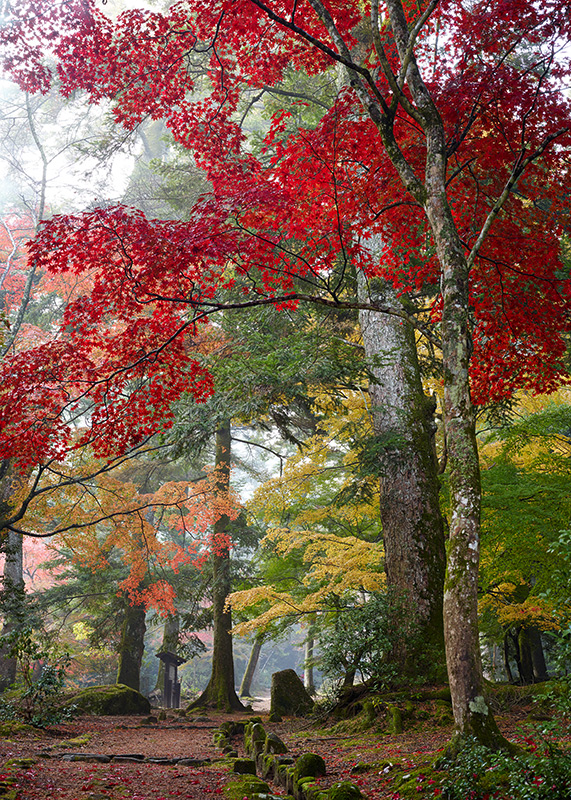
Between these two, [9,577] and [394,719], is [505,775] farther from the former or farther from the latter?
[9,577]

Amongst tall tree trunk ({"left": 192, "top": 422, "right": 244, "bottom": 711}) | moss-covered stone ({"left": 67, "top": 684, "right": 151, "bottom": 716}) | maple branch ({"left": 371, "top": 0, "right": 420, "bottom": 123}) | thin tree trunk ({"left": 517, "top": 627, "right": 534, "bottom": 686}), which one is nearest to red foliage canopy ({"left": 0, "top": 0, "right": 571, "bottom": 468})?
maple branch ({"left": 371, "top": 0, "right": 420, "bottom": 123})

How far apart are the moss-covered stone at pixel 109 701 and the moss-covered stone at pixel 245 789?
10245mm

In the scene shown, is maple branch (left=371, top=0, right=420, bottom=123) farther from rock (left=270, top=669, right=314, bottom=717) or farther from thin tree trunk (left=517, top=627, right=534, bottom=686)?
thin tree trunk (left=517, top=627, right=534, bottom=686)

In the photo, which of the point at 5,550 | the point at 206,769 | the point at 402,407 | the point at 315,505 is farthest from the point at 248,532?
the point at 206,769

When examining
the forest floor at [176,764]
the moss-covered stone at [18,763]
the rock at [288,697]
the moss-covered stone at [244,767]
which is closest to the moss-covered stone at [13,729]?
the forest floor at [176,764]

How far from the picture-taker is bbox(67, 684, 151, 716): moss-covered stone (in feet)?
41.7

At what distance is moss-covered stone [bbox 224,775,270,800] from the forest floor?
0.96ft

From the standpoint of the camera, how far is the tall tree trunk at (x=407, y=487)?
7.05 m

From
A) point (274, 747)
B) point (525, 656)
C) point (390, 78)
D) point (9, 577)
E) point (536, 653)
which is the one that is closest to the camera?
point (390, 78)

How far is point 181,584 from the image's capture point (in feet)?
56.7

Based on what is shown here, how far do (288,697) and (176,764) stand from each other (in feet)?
21.6

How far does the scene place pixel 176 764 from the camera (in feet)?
19.7

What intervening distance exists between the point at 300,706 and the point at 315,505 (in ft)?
14.7

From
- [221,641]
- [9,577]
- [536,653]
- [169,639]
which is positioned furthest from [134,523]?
[536,653]
